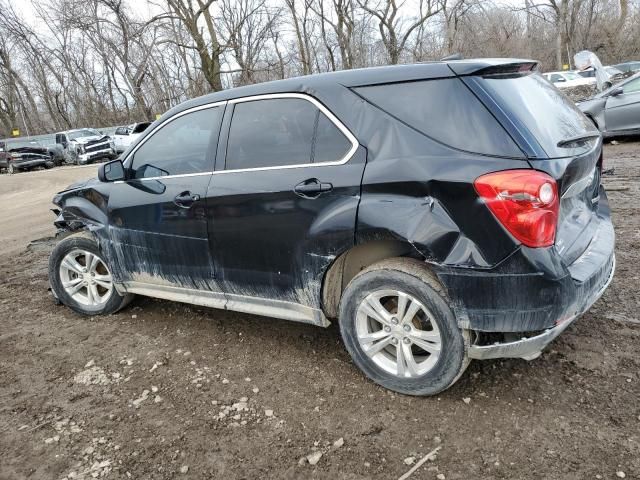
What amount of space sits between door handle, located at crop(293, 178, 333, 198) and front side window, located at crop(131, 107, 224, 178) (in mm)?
840

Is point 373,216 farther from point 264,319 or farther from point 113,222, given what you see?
point 113,222

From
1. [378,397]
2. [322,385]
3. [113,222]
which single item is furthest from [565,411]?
[113,222]

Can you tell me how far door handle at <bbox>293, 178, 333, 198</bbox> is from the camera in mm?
2857

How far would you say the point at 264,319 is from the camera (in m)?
4.05

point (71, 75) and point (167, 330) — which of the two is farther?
point (71, 75)

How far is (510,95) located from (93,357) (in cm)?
328

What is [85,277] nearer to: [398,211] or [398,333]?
[398,333]

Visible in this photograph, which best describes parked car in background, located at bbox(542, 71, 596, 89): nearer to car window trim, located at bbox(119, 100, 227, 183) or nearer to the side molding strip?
car window trim, located at bbox(119, 100, 227, 183)

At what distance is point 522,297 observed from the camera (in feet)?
7.98

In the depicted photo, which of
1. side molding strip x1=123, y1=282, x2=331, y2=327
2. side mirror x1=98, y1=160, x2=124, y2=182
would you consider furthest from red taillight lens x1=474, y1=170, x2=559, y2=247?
side mirror x1=98, y1=160, x2=124, y2=182

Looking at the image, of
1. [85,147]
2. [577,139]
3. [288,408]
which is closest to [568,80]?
[85,147]

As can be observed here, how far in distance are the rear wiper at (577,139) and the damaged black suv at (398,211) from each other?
2cm

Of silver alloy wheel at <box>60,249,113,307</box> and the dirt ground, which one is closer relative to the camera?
the dirt ground

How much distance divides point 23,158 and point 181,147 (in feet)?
84.0
